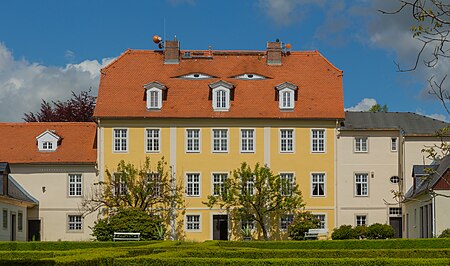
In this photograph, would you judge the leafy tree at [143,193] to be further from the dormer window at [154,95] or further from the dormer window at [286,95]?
the dormer window at [286,95]

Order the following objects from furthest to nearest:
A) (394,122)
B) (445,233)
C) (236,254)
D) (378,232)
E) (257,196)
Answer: (394,122) → (257,196) → (378,232) → (445,233) → (236,254)

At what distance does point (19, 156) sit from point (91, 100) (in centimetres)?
1392

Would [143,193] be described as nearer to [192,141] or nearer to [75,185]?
[192,141]

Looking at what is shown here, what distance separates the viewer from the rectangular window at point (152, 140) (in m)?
45.8

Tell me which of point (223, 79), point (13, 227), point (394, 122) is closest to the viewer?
point (13, 227)

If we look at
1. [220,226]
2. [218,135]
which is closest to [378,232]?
[220,226]

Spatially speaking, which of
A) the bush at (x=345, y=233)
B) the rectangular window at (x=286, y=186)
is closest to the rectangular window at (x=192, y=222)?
the rectangular window at (x=286, y=186)

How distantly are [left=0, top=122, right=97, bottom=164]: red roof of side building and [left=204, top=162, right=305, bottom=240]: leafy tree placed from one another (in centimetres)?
762

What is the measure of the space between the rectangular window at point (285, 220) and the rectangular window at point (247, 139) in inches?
164

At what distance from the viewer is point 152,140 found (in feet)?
151

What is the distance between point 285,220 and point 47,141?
13.9m

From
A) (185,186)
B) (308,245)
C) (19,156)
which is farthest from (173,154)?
(308,245)

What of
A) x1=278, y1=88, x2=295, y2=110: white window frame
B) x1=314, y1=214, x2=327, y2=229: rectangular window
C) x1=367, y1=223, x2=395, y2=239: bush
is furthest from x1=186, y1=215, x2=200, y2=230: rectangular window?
x1=367, y1=223, x2=395, y2=239: bush

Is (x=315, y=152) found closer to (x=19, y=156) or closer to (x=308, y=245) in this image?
(x=308, y=245)
